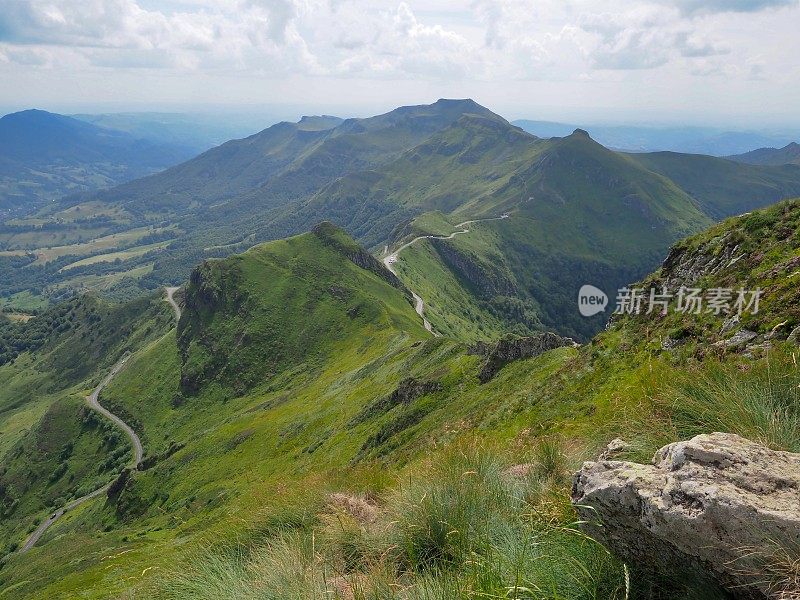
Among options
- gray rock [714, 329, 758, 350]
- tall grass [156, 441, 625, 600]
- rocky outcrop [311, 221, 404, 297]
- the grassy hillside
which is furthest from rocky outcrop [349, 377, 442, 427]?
rocky outcrop [311, 221, 404, 297]

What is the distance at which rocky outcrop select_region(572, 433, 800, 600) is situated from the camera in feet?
13.4

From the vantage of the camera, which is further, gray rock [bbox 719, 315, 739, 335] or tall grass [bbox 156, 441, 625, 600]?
gray rock [bbox 719, 315, 739, 335]

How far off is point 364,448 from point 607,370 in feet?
105

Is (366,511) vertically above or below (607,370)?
above

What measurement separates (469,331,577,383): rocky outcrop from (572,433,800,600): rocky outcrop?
39015mm

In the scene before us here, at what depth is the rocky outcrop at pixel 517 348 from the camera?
43.4m

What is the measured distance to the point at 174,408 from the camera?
13238 centimetres

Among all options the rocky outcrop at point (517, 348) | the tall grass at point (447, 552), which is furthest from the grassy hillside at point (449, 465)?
the rocky outcrop at point (517, 348)

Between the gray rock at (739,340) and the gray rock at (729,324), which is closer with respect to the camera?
the gray rock at (739,340)

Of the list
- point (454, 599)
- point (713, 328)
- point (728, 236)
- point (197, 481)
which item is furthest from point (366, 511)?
point (197, 481)

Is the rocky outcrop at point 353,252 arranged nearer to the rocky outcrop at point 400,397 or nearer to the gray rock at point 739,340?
the rocky outcrop at point 400,397

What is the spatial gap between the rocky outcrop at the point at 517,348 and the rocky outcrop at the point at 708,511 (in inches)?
1536

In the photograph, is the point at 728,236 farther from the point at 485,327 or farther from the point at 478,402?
the point at 485,327

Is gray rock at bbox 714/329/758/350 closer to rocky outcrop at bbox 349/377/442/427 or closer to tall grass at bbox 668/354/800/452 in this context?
tall grass at bbox 668/354/800/452
